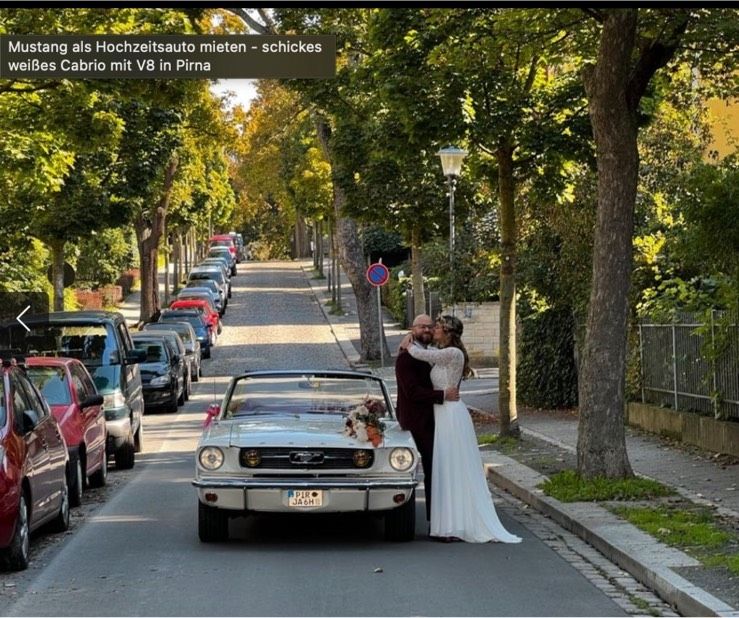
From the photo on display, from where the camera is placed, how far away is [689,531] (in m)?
12.4

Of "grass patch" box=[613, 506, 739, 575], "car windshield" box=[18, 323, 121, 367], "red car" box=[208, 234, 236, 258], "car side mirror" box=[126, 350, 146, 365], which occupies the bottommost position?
"grass patch" box=[613, 506, 739, 575]

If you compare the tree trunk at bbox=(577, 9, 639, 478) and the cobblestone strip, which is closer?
the cobblestone strip

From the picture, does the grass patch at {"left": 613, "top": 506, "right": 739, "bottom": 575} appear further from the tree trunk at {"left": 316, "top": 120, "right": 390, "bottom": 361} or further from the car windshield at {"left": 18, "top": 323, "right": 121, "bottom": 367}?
the tree trunk at {"left": 316, "top": 120, "right": 390, "bottom": 361}

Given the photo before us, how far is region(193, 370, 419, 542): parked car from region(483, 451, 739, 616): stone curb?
1659 mm

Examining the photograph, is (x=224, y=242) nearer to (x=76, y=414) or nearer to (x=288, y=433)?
(x=76, y=414)

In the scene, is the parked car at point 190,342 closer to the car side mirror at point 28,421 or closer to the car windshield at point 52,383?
the car windshield at point 52,383

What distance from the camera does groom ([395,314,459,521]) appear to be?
1354cm

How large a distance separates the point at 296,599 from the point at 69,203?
3469 centimetres

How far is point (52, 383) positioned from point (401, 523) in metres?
6.19

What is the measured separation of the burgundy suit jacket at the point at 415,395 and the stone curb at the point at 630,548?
1.66m

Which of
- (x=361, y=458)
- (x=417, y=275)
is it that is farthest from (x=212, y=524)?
(x=417, y=275)

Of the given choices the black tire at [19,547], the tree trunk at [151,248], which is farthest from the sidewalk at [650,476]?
the tree trunk at [151,248]

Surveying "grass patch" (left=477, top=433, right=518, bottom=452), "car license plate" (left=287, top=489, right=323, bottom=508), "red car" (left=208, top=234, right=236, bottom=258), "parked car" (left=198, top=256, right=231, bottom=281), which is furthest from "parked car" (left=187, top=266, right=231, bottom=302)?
"car license plate" (left=287, top=489, right=323, bottom=508)

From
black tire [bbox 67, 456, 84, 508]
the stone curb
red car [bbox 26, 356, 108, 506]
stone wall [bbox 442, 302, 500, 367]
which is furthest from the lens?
stone wall [bbox 442, 302, 500, 367]
